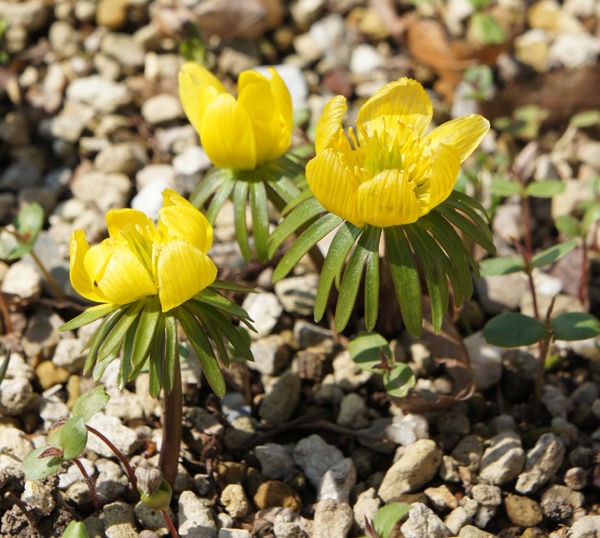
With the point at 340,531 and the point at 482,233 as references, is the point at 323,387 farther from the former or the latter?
the point at 482,233

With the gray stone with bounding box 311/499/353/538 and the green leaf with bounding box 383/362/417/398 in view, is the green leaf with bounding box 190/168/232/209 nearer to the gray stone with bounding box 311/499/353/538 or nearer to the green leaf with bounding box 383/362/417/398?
the green leaf with bounding box 383/362/417/398

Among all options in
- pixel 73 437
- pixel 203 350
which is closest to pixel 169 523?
pixel 73 437

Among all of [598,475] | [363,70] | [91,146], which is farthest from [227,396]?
[363,70]

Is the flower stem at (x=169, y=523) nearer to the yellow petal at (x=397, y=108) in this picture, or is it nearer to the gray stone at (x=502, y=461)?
the gray stone at (x=502, y=461)

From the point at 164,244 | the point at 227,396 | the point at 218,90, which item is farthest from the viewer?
the point at 227,396

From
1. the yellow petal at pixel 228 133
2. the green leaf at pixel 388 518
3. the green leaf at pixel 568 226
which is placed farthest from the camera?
the green leaf at pixel 568 226

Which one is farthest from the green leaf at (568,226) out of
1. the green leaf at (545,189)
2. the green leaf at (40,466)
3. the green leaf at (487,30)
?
the green leaf at (40,466)
